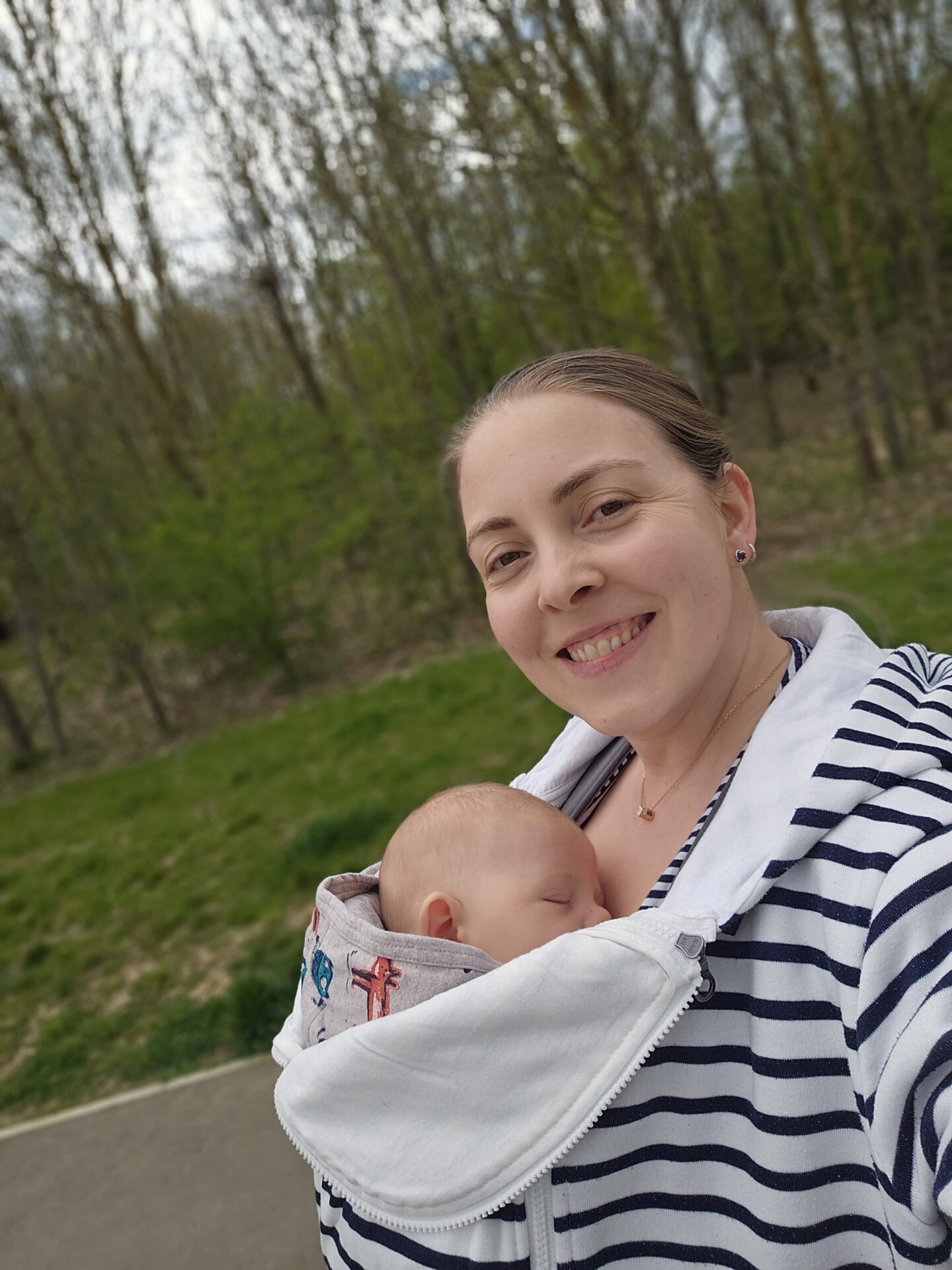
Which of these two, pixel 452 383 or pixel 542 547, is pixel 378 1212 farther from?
pixel 452 383

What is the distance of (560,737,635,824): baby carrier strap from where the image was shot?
170 centimetres

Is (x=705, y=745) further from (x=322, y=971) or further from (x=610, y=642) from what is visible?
(x=322, y=971)

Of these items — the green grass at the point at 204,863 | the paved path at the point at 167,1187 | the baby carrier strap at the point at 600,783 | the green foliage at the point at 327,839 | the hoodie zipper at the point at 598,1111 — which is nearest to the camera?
the hoodie zipper at the point at 598,1111

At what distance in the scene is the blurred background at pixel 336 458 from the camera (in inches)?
207

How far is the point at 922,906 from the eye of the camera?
86 centimetres

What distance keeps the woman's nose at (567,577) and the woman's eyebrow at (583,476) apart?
3.2 inches

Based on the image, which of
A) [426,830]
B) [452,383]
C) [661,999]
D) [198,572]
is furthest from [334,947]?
[452,383]

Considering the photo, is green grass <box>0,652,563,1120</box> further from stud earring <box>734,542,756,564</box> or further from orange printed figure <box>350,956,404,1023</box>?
stud earring <box>734,542,756,564</box>

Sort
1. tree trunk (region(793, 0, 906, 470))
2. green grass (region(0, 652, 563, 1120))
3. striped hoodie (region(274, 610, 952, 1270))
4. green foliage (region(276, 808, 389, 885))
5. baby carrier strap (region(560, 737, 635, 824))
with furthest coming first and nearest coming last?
1. tree trunk (region(793, 0, 906, 470))
2. green foliage (region(276, 808, 389, 885))
3. green grass (region(0, 652, 563, 1120))
4. baby carrier strap (region(560, 737, 635, 824))
5. striped hoodie (region(274, 610, 952, 1270))

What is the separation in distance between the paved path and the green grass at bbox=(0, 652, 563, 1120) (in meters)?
0.30

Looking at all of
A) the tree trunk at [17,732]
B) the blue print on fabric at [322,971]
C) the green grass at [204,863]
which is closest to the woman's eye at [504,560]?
the blue print on fabric at [322,971]

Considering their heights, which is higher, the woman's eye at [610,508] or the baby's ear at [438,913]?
the woman's eye at [610,508]

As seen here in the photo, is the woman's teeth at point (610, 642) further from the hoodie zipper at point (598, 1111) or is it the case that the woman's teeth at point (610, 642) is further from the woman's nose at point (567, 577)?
the hoodie zipper at point (598, 1111)

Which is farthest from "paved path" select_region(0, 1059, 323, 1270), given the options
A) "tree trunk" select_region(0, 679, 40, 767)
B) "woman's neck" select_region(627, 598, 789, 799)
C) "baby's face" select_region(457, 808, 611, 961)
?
"tree trunk" select_region(0, 679, 40, 767)
